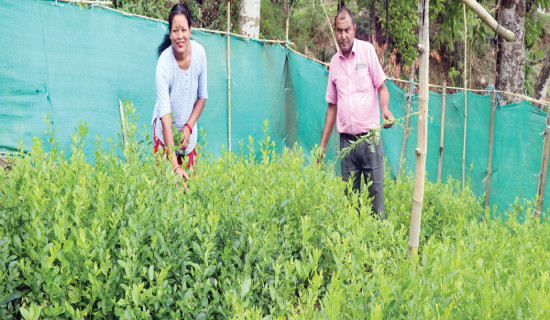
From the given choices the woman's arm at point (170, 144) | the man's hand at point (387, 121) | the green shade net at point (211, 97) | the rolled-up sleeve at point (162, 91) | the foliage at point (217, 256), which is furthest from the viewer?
the green shade net at point (211, 97)

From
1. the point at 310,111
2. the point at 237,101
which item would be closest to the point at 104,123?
the point at 237,101

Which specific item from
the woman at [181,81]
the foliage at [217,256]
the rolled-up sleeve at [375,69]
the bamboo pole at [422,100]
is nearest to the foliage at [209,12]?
the woman at [181,81]

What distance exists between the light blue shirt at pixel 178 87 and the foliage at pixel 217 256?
896 mm

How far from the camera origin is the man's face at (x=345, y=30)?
14.6 feet

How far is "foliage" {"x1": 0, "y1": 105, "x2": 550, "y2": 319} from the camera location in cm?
205

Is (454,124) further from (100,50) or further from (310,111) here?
(100,50)

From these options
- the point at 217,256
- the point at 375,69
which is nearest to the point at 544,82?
the point at 375,69

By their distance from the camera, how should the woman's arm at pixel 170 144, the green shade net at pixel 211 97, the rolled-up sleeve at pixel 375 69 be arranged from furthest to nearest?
the green shade net at pixel 211 97 → the rolled-up sleeve at pixel 375 69 → the woman's arm at pixel 170 144

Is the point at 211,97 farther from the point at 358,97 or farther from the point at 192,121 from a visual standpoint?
the point at 358,97

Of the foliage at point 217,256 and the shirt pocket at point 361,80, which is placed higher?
the shirt pocket at point 361,80

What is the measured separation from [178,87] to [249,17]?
14.6 feet

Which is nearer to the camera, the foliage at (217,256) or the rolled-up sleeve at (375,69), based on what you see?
the foliage at (217,256)

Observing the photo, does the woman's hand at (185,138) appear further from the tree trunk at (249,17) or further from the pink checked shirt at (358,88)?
the tree trunk at (249,17)

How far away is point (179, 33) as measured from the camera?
4.09 meters
